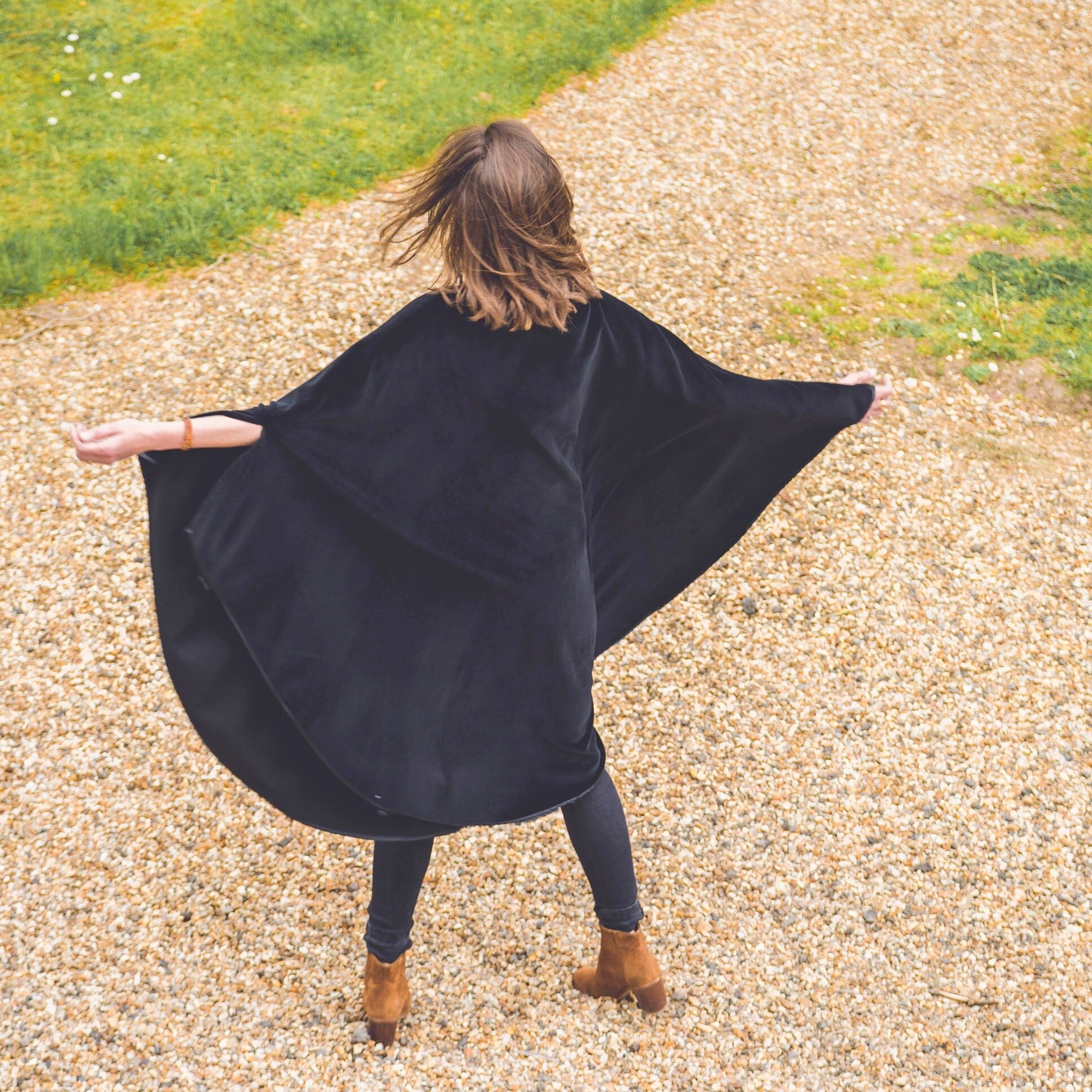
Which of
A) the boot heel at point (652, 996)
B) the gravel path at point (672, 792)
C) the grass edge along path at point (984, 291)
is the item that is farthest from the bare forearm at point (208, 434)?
the grass edge along path at point (984, 291)

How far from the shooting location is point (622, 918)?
2646 millimetres

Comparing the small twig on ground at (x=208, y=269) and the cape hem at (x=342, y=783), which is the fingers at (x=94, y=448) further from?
→ the small twig on ground at (x=208, y=269)

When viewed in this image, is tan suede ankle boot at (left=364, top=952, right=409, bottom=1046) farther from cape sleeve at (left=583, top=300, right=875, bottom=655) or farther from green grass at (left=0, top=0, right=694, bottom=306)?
green grass at (left=0, top=0, right=694, bottom=306)

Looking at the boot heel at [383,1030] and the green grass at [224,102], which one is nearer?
the boot heel at [383,1030]

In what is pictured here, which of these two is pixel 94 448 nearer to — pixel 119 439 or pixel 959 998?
pixel 119 439

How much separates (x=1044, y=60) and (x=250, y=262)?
5.95m

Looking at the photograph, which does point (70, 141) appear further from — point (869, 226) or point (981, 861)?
point (981, 861)

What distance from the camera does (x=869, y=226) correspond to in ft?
20.4

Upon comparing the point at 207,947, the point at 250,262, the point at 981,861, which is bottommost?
the point at 207,947

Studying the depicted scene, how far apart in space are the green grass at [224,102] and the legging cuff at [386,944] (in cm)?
409

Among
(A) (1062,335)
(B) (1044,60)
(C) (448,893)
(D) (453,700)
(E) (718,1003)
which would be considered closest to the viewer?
(D) (453,700)

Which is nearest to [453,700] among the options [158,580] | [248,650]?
[248,650]

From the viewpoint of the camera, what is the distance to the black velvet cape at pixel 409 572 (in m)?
2.10

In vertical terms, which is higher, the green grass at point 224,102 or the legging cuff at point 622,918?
the green grass at point 224,102
